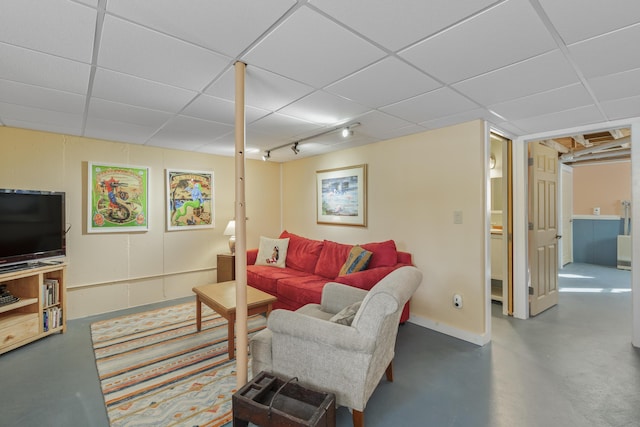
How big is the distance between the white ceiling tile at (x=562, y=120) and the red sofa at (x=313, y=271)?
6.24ft

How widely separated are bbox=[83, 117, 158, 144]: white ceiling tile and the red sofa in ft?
7.19

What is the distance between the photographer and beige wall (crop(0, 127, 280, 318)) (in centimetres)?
344

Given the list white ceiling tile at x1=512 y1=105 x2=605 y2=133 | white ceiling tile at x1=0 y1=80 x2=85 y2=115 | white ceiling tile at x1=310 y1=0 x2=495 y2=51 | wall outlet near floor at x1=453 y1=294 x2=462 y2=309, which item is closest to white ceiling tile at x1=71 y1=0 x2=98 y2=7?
white ceiling tile at x1=310 y1=0 x2=495 y2=51

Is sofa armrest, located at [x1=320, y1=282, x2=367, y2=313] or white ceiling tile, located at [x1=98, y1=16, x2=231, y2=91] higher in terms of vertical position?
white ceiling tile, located at [x1=98, y1=16, x2=231, y2=91]

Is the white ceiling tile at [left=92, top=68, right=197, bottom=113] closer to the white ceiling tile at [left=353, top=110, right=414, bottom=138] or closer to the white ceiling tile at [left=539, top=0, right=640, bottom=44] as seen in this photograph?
the white ceiling tile at [left=353, top=110, right=414, bottom=138]

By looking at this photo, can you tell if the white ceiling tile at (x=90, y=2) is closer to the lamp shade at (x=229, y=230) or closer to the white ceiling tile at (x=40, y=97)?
the white ceiling tile at (x=40, y=97)

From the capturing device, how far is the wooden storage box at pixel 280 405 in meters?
1.51

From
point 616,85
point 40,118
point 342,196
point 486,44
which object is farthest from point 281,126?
point 616,85

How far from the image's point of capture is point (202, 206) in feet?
15.4

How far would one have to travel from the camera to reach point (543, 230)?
3.89 metres

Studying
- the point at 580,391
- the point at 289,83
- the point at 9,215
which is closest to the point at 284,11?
the point at 289,83

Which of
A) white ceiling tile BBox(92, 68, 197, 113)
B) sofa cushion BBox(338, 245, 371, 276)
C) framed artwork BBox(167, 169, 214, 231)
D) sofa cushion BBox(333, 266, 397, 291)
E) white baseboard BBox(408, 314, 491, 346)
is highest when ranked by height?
white ceiling tile BBox(92, 68, 197, 113)

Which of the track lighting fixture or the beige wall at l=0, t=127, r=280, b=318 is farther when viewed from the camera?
the beige wall at l=0, t=127, r=280, b=318

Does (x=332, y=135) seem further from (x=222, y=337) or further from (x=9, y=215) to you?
(x=9, y=215)
